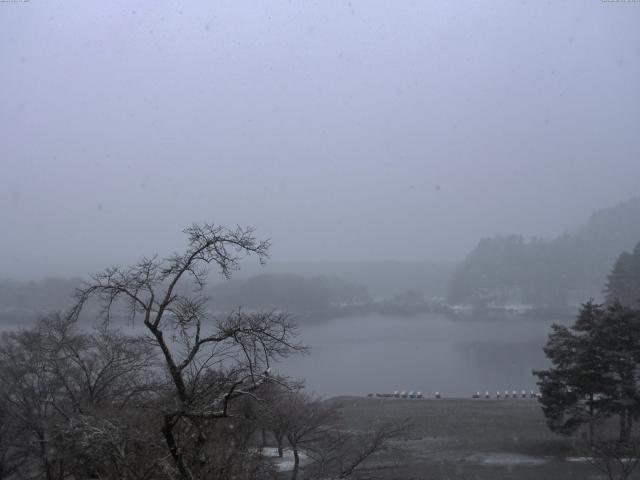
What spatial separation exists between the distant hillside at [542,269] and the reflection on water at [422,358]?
1771 cm

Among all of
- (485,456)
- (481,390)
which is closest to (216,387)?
(485,456)

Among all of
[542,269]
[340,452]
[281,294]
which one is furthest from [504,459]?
[542,269]

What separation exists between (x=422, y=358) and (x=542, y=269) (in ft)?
145

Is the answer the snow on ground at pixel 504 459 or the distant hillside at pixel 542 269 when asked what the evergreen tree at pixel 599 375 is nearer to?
the snow on ground at pixel 504 459

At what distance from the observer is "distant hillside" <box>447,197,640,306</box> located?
237 feet

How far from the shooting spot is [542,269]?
74.7 metres

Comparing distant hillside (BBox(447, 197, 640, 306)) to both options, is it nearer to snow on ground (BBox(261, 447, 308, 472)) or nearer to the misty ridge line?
the misty ridge line

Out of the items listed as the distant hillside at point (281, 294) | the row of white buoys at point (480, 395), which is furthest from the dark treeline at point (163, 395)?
the distant hillside at point (281, 294)

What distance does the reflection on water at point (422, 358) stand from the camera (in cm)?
2759

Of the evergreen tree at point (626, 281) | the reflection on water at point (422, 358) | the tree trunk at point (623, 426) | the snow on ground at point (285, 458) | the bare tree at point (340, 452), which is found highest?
the evergreen tree at point (626, 281)

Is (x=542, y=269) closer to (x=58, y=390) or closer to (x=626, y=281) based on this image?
(x=626, y=281)

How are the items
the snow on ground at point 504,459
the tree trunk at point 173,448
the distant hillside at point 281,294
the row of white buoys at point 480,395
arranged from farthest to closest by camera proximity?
the distant hillside at point 281,294 → the row of white buoys at point 480,395 → the snow on ground at point 504,459 → the tree trunk at point 173,448

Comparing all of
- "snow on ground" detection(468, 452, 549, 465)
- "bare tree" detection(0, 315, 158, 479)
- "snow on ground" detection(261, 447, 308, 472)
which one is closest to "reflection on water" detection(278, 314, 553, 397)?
"snow on ground" detection(261, 447, 308, 472)

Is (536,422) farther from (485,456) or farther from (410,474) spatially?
(410,474)
